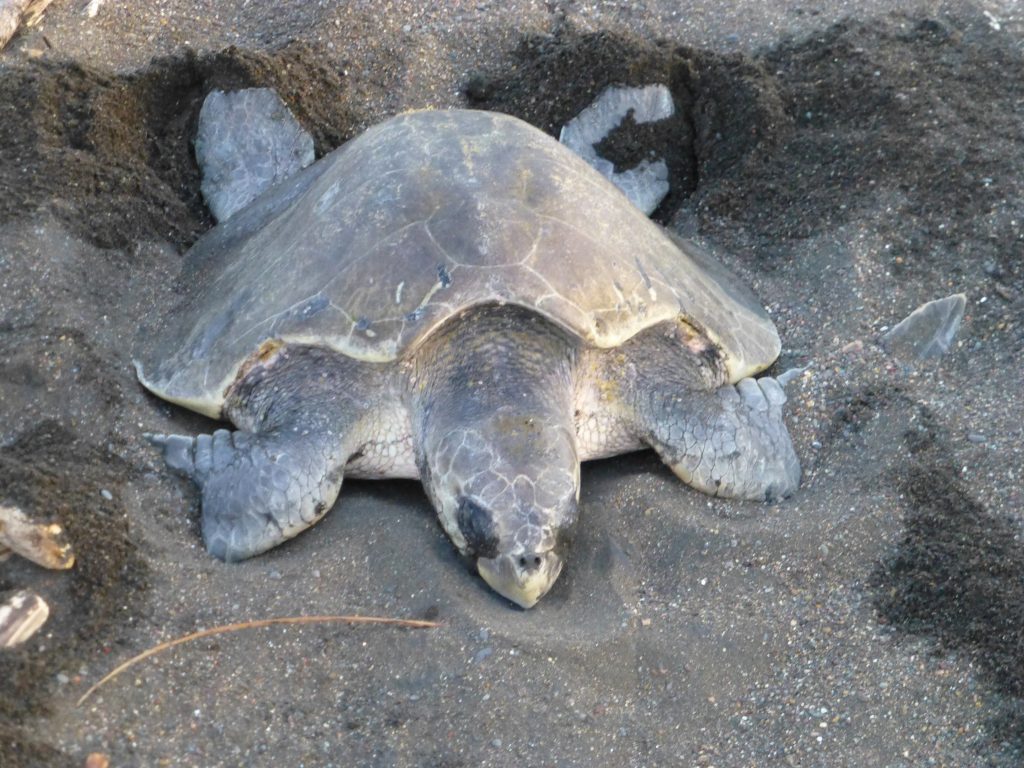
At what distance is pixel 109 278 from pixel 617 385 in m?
1.88

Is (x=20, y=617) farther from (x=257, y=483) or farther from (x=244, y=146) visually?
(x=244, y=146)

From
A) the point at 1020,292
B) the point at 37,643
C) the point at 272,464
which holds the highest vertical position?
the point at 37,643

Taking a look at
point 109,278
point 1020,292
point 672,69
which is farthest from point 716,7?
point 109,278

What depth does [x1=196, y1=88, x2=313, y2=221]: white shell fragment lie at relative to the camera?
460 centimetres

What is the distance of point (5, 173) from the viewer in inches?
163

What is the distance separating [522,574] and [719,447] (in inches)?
32.9

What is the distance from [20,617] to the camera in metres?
2.61

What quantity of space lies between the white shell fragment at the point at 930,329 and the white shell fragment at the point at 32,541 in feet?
8.89

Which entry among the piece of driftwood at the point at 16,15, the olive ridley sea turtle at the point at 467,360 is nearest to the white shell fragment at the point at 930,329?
the olive ridley sea turtle at the point at 467,360

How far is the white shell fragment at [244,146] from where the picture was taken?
4.60 metres

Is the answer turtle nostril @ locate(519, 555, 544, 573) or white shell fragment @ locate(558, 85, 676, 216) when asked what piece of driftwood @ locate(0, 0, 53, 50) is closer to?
white shell fragment @ locate(558, 85, 676, 216)

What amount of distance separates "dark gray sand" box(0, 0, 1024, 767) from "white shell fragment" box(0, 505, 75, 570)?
0.06 metres

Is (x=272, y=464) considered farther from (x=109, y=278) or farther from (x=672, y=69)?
(x=672, y=69)

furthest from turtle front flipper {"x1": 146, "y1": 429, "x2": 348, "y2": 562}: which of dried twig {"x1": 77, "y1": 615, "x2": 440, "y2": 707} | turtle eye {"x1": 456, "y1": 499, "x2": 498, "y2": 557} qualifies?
turtle eye {"x1": 456, "y1": 499, "x2": 498, "y2": 557}
